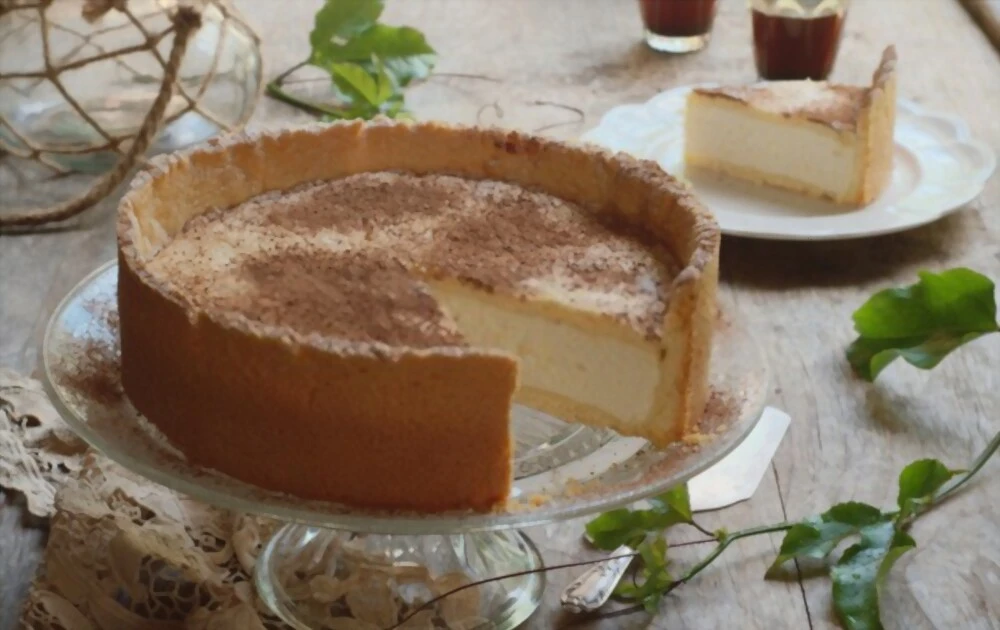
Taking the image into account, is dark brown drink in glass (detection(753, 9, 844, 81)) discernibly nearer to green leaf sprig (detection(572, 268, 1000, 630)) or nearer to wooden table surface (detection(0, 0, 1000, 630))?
wooden table surface (detection(0, 0, 1000, 630))

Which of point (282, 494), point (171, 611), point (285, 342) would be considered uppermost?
point (285, 342)

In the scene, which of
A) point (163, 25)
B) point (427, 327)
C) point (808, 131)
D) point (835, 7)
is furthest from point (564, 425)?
point (835, 7)

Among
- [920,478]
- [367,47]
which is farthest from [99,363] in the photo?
[367,47]

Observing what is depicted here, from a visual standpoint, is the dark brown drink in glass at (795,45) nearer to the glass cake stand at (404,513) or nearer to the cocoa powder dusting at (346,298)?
the glass cake stand at (404,513)

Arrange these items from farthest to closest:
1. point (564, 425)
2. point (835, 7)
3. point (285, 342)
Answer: point (835, 7)
point (564, 425)
point (285, 342)

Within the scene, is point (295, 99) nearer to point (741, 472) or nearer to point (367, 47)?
point (367, 47)

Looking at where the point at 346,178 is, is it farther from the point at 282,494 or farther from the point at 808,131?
the point at 808,131
